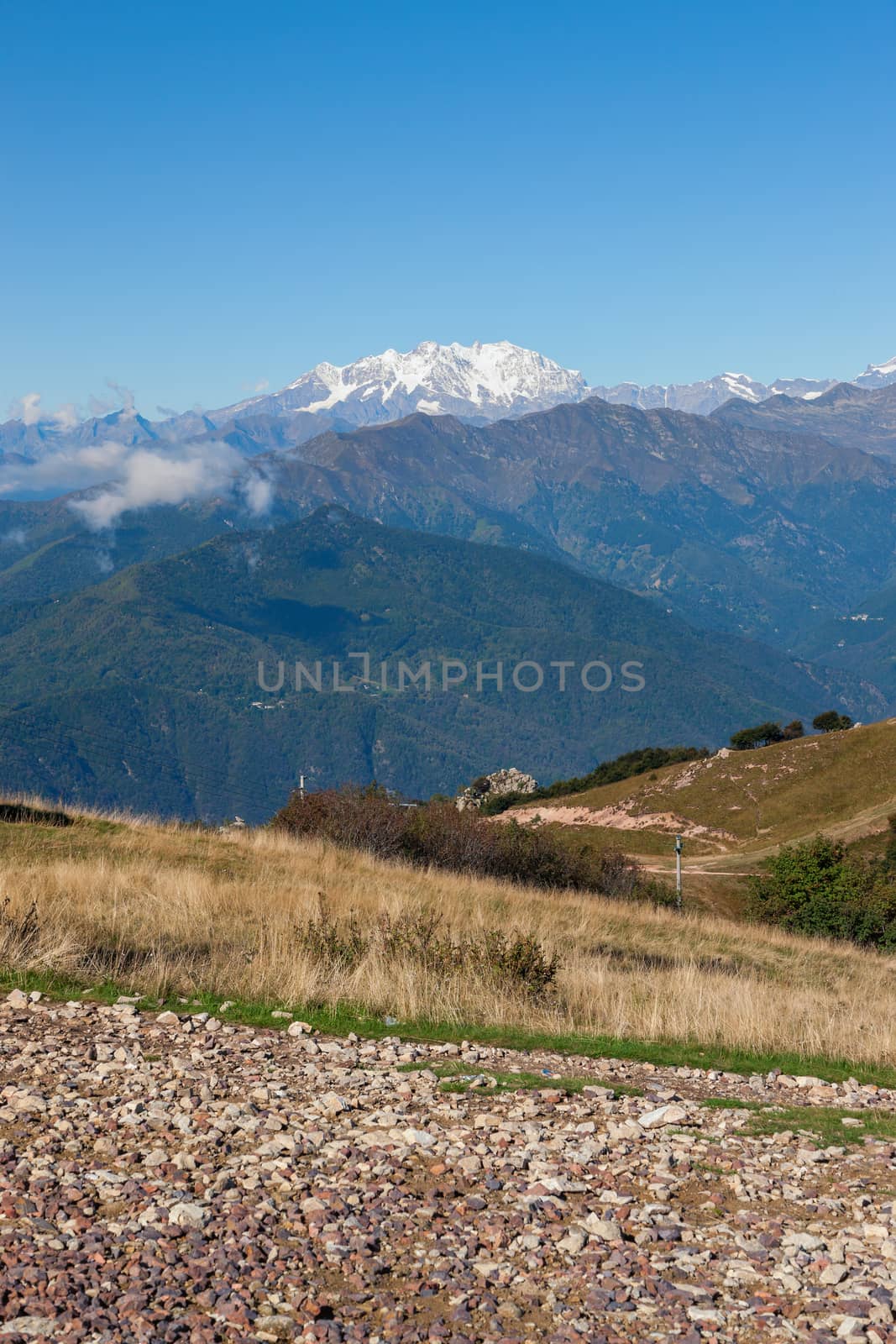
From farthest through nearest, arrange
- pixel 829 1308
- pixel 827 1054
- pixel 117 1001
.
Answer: pixel 827 1054 < pixel 117 1001 < pixel 829 1308

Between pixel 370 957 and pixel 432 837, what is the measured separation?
792 inches

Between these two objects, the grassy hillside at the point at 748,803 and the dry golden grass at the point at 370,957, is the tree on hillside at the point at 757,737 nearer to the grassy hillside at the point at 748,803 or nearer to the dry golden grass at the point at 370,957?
the grassy hillside at the point at 748,803

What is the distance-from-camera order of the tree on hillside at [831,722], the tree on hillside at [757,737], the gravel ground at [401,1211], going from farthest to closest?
the tree on hillside at [757,737]
the tree on hillside at [831,722]
the gravel ground at [401,1211]

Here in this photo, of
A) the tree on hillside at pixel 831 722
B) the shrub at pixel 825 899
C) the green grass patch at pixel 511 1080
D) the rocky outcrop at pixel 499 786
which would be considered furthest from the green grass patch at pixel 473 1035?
the tree on hillside at pixel 831 722

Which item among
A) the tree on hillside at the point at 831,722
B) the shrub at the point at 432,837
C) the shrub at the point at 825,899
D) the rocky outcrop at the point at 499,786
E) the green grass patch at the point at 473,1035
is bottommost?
the rocky outcrop at the point at 499,786

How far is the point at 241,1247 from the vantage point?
5.51 meters

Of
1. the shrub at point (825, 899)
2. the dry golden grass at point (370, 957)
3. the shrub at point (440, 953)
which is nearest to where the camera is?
the dry golden grass at point (370, 957)

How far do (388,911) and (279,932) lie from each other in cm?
242

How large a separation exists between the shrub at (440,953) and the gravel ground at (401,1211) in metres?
3.44

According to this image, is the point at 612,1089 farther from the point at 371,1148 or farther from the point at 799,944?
the point at 799,944

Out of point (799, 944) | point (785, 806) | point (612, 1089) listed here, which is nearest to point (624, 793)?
point (785, 806)

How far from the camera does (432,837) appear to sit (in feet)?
106

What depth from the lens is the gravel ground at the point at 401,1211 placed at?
504cm

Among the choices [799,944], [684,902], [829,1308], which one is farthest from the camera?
[684,902]
